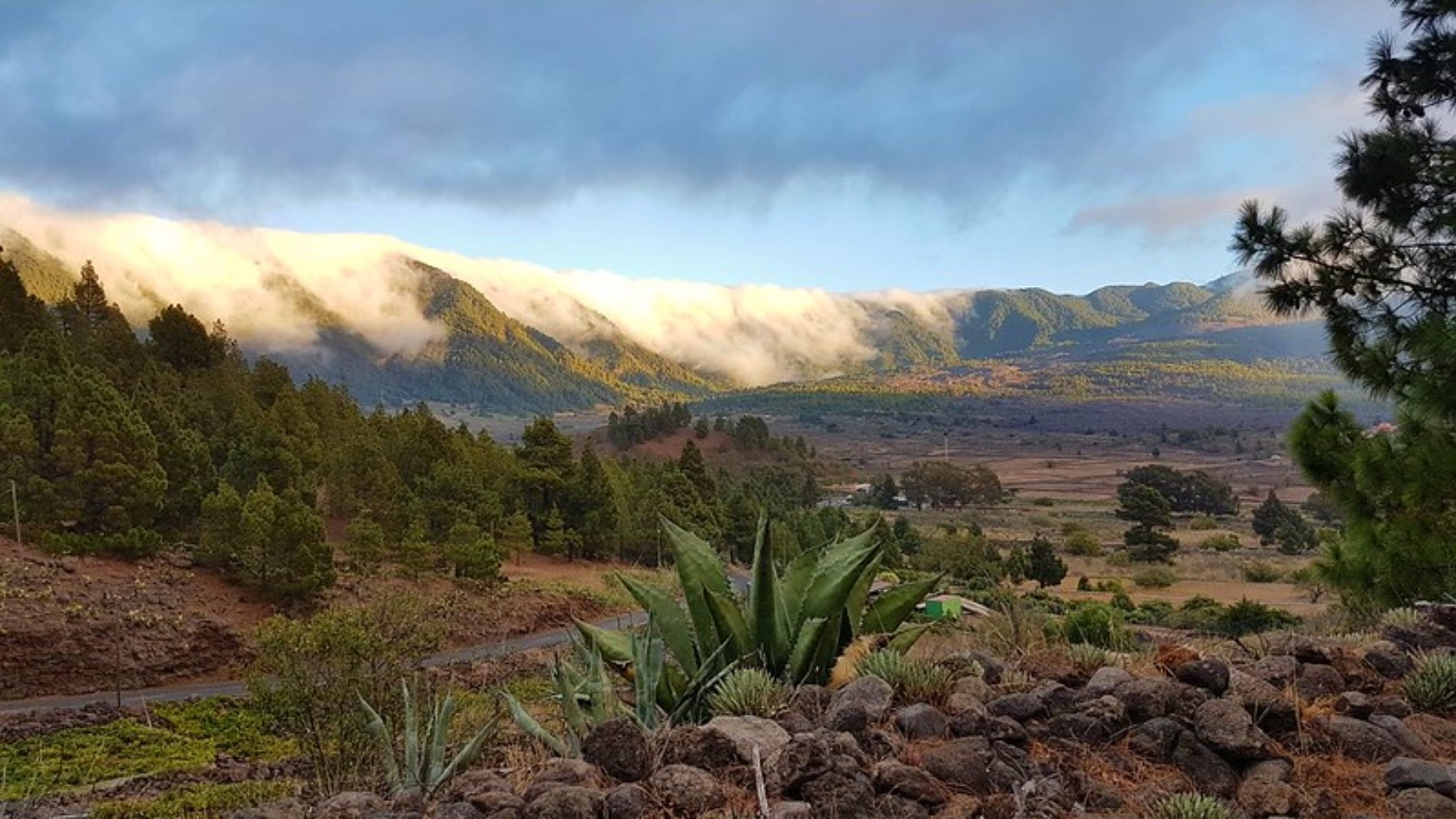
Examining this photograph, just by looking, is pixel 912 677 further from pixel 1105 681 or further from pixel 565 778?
pixel 565 778

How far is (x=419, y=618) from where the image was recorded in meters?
12.4

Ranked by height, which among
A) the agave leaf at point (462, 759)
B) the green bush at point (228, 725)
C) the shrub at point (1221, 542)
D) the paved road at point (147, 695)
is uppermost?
the agave leaf at point (462, 759)

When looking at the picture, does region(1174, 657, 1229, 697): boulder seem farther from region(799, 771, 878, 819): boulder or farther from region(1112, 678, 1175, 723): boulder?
region(799, 771, 878, 819): boulder

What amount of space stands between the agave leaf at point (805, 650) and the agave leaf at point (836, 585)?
10 cm

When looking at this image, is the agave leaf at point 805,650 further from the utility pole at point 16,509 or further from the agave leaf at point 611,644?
the utility pole at point 16,509

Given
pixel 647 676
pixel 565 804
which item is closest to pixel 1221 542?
pixel 647 676

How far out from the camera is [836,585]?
482 cm

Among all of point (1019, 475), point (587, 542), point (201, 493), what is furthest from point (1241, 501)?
point (201, 493)

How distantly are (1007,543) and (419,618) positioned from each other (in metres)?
59.9

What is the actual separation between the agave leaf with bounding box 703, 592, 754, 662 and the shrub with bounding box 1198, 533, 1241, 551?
70497mm

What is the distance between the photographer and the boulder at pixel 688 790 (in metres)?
3.27

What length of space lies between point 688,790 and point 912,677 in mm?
1327

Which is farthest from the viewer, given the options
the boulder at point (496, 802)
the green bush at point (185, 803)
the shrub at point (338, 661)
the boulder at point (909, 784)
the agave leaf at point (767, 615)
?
the shrub at point (338, 661)

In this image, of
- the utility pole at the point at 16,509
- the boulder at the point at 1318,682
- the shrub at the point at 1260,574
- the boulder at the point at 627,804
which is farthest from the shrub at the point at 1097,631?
the shrub at the point at 1260,574
